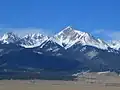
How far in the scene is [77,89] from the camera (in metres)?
115

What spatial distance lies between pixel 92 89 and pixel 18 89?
1837 centimetres

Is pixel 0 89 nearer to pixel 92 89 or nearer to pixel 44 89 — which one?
pixel 44 89

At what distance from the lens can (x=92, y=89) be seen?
117375mm

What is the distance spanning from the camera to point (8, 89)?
106000 mm

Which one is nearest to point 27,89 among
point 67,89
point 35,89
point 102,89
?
point 35,89

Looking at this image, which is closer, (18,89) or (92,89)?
(18,89)

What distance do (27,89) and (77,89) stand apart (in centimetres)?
1163

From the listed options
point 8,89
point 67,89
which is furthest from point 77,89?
point 8,89

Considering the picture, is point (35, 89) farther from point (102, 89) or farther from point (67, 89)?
point (102, 89)

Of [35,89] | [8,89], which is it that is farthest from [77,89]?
[8,89]

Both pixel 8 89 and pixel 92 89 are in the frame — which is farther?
pixel 92 89

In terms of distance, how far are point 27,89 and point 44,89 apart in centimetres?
373

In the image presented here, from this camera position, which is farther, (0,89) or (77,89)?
(77,89)

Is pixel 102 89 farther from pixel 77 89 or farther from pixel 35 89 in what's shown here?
pixel 35 89
